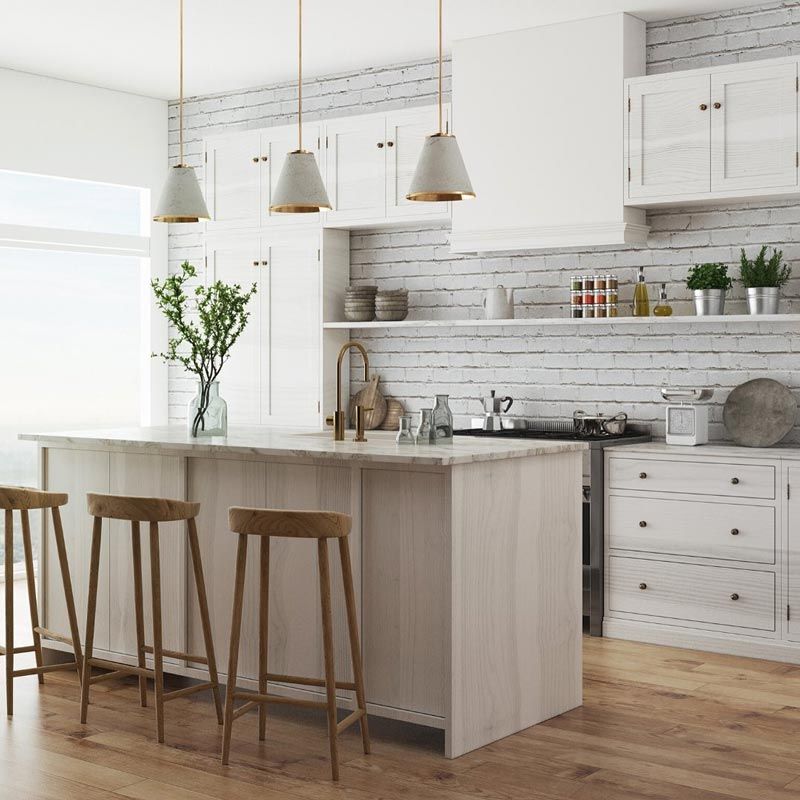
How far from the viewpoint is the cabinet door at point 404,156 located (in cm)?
643

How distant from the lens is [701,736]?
4.08 m

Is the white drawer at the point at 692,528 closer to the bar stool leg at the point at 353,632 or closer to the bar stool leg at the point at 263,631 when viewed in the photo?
the bar stool leg at the point at 353,632

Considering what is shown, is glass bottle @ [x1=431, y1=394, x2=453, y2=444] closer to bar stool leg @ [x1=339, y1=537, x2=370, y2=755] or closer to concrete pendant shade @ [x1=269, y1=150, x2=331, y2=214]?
bar stool leg @ [x1=339, y1=537, x2=370, y2=755]

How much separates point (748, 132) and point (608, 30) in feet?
2.90

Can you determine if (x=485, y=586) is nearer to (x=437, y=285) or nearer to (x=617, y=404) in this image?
(x=617, y=404)

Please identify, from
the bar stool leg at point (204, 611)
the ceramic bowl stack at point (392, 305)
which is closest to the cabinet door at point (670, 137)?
the ceramic bowl stack at point (392, 305)

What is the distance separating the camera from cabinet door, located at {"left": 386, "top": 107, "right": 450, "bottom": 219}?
21.1ft

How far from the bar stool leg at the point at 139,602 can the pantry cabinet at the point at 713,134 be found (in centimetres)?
282

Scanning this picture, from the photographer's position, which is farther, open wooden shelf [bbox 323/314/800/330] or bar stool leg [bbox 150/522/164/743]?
open wooden shelf [bbox 323/314/800/330]

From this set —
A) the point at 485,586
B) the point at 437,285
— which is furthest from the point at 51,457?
the point at 437,285

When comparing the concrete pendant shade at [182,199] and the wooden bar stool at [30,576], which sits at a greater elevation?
the concrete pendant shade at [182,199]

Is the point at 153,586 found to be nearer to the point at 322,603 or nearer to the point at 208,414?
the point at 322,603

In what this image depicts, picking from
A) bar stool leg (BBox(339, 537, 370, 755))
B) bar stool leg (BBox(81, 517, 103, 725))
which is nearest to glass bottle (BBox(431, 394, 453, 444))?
bar stool leg (BBox(339, 537, 370, 755))

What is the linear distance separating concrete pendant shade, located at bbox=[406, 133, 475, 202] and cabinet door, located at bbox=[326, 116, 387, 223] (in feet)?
8.04
